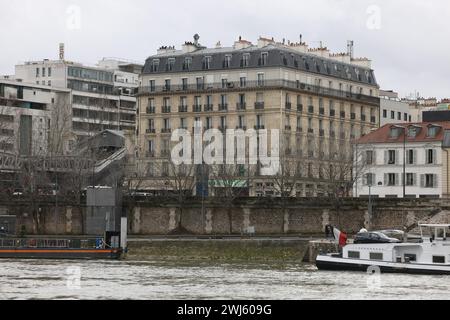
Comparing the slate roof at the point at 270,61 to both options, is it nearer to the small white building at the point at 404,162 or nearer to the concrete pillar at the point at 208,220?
the small white building at the point at 404,162

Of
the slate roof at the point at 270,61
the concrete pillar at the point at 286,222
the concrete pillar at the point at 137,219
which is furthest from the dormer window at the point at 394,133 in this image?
the concrete pillar at the point at 137,219

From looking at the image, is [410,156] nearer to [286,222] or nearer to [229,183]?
[286,222]

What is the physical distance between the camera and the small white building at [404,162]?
94688mm

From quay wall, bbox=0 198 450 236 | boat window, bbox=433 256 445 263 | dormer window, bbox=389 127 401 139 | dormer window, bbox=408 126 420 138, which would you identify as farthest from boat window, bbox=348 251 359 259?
dormer window, bbox=389 127 401 139

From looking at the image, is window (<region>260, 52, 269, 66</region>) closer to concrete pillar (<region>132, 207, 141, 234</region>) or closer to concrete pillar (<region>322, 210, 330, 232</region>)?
concrete pillar (<region>132, 207, 141, 234</region>)

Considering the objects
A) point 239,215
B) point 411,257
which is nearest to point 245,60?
point 239,215

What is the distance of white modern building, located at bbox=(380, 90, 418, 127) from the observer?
120000 mm

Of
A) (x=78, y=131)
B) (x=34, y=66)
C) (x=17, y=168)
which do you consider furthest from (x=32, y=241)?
(x=34, y=66)

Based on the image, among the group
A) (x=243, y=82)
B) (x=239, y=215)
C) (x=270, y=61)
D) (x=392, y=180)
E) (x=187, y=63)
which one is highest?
(x=187, y=63)

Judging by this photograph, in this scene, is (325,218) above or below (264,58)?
below

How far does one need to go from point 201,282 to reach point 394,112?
68.4 meters

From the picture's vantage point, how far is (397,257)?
6412cm

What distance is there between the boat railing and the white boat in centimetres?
1539
